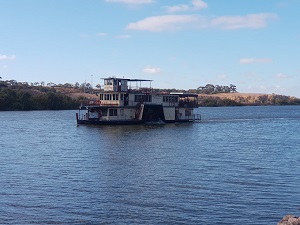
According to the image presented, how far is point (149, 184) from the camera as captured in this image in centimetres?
2792

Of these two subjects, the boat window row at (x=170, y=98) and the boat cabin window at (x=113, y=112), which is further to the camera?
the boat window row at (x=170, y=98)

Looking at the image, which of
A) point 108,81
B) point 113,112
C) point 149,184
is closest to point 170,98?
Answer: point 113,112

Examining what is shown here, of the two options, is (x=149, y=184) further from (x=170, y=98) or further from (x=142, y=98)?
(x=170, y=98)

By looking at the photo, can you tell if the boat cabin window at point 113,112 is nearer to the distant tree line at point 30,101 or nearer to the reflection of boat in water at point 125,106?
the reflection of boat in water at point 125,106

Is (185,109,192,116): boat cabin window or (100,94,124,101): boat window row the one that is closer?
(100,94,124,101): boat window row

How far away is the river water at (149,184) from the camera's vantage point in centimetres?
2132

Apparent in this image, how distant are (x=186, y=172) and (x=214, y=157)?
8.50m

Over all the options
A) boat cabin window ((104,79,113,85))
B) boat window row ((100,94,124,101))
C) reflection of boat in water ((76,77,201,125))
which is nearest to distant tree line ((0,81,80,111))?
reflection of boat in water ((76,77,201,125))

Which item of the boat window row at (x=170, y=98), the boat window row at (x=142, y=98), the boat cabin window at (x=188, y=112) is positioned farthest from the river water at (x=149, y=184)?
the boat cabin window at (x=188, y=112)

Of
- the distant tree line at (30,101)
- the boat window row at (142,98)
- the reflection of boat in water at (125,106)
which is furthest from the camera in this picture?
the distant tree line at (30,101)

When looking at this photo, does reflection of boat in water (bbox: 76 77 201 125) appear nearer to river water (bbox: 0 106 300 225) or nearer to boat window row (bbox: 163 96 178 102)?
boat window row (bbox: 163 96 178 102)

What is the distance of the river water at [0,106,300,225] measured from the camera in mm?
21317

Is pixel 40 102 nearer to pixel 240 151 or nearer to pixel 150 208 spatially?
pixel 240 151

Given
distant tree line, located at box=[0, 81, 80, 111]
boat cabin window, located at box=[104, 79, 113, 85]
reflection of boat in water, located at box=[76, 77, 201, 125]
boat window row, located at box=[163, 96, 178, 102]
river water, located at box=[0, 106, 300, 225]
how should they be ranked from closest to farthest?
river water, located at box=[0, 106, 300, 225], reflection of boat in water, located at box=[76, 77, 201, 125], boat cabin window, located at box=[104, 79, 113, 85], boat window row, located at box=[163, 96, 178, 102], distant tree line, located at box=[0, 81, 80, 111]
